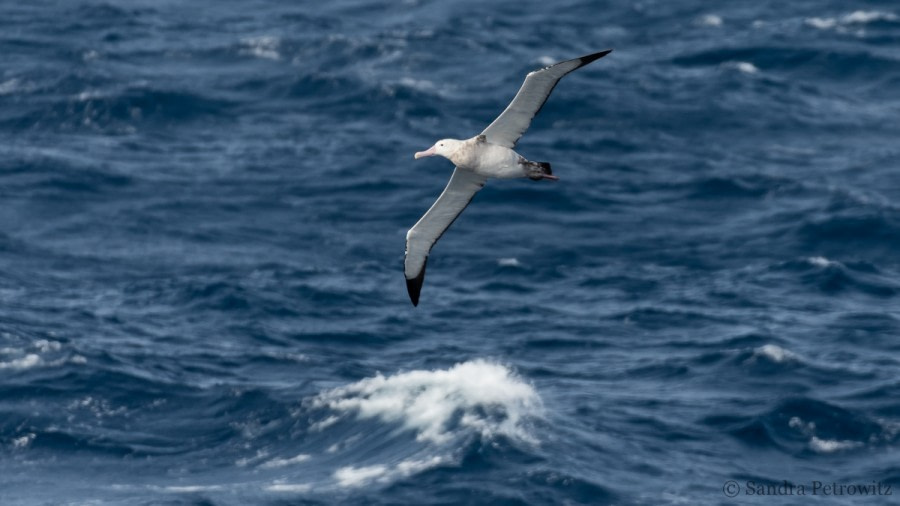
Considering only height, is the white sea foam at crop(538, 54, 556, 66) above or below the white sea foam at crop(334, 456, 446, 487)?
above

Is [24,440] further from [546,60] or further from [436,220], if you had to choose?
[546,60]

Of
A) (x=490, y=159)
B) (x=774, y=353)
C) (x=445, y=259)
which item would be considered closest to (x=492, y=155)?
(x=490, y=159)

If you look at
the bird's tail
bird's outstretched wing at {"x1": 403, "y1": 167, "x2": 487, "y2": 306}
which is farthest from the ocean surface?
the bird's tail

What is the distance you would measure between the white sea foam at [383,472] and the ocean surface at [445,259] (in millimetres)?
207

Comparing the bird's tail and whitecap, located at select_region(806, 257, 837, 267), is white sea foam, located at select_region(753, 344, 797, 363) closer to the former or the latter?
whitecap, located at select_region(806, 257, 837, 267)

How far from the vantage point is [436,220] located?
35.0 meters

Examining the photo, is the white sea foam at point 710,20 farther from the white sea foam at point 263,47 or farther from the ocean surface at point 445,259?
the white sea foam at point 263,47

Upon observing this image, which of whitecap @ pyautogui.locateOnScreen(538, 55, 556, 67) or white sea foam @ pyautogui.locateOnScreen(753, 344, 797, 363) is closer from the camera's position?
white sea foam @ pyautogui.locateOnScreen(753, 344, 797, 363)

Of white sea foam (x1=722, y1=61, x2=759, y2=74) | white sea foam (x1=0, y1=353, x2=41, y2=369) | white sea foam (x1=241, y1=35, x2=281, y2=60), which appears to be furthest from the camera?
white sea foam (x1=241, y1=35, x2=281, y2=60)

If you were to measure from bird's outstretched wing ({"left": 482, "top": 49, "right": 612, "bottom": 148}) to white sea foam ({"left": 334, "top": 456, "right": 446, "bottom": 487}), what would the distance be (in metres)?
12.9


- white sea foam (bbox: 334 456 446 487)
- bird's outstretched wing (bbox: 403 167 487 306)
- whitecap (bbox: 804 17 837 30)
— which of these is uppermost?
bird's outstretched wing (bbox: 403 167 487 306)

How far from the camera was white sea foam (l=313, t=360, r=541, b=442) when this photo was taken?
1788 inches

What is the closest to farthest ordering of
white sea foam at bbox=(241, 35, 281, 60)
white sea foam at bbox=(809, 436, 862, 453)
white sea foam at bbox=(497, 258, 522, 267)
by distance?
white sea foam at bbox=(809, 436, 862, 453) → white sea foam at bbox=(497, 258, 522, 267) → white sea foam at bbox=(241, 35, 281, 60)

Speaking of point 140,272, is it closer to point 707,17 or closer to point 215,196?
point 215,196
